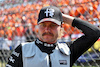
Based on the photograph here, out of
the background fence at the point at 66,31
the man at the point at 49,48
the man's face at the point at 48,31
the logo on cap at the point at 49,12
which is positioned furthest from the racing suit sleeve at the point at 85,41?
the background fence at the point at 66,31

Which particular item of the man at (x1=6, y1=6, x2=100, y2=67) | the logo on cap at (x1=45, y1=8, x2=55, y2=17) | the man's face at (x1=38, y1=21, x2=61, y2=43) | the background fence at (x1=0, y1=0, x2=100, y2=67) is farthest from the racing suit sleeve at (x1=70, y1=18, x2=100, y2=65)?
the background fence at (x1=0, y1=0, x2=100, y2=67)

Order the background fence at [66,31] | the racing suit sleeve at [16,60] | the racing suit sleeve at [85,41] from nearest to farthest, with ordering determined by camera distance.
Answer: the racing suit sleeve at [16,60]
the racing suit sleeve at [85,41]
the background fence at [66,31]

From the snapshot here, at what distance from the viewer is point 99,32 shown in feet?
4.57

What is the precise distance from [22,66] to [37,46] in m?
0.19

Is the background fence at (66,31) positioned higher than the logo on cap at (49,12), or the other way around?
the logo on cap at (49,12)

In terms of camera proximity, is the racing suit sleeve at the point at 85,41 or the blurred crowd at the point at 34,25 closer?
the racing suit sleeve at the point at 85,41

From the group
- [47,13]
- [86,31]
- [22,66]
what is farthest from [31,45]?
[86,31]

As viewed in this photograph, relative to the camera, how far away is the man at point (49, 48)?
1236mm

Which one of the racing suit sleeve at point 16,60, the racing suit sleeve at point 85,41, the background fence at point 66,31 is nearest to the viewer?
the racing suit sleeve at point 16,60

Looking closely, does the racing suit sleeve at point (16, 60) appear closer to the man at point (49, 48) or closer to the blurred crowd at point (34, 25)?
the man at point (49, 48)

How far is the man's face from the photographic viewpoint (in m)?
1.23

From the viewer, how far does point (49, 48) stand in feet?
4.28

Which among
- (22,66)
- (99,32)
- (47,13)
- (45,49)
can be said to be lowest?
(22,66)

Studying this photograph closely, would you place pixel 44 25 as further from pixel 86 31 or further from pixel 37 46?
pixel 86 31
